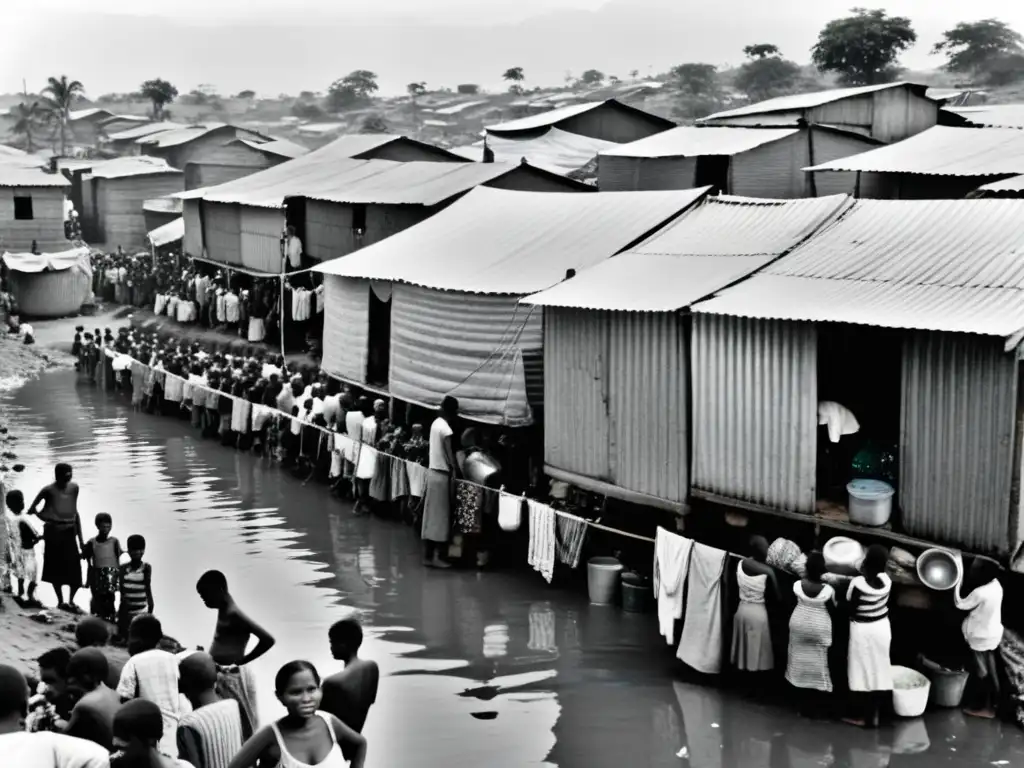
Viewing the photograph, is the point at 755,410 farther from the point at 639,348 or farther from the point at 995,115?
the point at 995,115

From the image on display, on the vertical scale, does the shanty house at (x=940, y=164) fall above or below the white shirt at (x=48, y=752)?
above

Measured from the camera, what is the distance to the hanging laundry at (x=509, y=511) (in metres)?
14.2

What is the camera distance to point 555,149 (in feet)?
107

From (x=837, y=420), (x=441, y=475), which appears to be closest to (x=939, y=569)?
(x=837, y=420)

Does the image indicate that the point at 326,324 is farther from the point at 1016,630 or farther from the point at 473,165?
the point at 1016,630

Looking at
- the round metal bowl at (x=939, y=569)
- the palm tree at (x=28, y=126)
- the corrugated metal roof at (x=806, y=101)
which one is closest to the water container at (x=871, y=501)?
the round metal bowl at (x=939, y=569)

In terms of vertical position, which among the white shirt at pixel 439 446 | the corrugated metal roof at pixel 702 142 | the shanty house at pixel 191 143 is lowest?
the white shirt at pixel 439 446

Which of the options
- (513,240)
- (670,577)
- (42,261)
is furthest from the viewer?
(42,261)

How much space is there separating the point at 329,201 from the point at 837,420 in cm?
1670

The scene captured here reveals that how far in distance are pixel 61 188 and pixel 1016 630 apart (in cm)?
3423

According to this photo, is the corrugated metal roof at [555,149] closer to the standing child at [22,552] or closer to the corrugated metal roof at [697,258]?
the corrugated metal roof at [697,258]

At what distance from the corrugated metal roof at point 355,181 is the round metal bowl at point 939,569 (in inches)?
565

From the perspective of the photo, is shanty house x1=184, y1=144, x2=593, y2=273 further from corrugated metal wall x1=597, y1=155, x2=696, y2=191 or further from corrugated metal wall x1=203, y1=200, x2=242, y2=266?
corrugated metal wall x1=597, y1=155, x2=696, y2=191

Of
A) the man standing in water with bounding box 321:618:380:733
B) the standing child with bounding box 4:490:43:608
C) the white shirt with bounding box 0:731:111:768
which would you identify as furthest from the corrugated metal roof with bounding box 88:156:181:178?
the white shirt with bounding box 0:731:111:768
